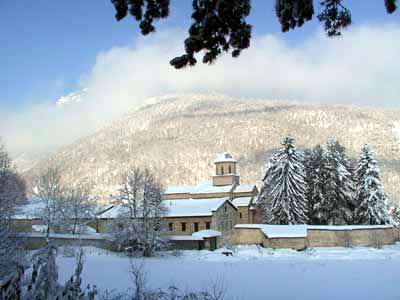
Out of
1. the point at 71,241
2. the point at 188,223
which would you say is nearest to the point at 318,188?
the point at 188,223

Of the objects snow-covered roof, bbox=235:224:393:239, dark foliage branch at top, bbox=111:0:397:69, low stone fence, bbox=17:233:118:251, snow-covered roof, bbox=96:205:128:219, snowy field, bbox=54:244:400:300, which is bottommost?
snowy field, bbox=54:244:400:300

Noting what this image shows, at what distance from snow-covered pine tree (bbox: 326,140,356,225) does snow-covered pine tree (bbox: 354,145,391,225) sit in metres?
0.87

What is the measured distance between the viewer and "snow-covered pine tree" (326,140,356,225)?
43.6 meters

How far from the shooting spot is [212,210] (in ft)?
142

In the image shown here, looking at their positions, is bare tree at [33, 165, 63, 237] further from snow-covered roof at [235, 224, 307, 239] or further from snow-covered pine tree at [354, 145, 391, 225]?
snow-covered pine tree at [354, 145, 391, 225]

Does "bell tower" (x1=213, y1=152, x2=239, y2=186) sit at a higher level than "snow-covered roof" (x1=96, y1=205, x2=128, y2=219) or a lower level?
higher

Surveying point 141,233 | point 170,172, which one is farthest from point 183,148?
point 141,233

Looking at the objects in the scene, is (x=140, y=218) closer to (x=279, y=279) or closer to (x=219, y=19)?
(x=279, y=279)

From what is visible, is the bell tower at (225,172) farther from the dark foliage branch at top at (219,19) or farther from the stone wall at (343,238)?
the dark foliage branch at top at (219,19)

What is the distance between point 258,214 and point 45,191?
24790mm

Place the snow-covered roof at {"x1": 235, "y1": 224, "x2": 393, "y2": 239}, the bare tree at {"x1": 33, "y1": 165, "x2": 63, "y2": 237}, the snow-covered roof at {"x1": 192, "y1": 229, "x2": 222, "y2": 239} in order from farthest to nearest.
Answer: the bare tree at {"x1": 33, "y1": 165, "x2": 63, "y2": 237} → the snow-covered roof at {"x1": 192, "y1": 229, "x2": 222, "y2": 239} → the snow-covered roof at {"x1": 235, "y1": 224, "x2": 393, "y2": 239}

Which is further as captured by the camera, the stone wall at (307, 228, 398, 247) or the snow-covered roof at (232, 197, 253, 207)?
the snow-covered roof at (232, 197, 253, 207)

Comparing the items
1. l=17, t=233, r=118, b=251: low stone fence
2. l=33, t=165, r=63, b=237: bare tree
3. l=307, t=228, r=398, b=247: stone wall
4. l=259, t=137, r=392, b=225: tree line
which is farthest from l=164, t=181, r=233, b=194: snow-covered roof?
l=17, t=233, r=118, b=251: low stone fence

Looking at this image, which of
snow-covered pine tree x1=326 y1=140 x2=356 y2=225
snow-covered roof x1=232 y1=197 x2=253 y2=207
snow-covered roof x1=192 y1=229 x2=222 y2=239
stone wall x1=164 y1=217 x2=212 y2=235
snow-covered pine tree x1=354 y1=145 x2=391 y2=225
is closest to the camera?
snow-covered roof x1=192 y1=229 x2=222 y2=239
